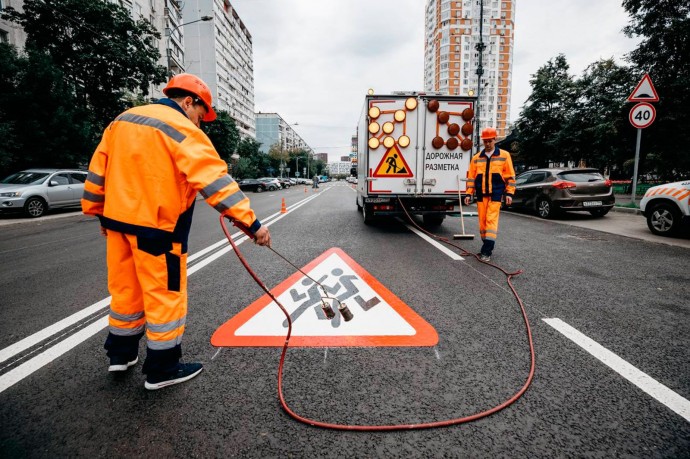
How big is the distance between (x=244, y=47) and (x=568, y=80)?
8361cm

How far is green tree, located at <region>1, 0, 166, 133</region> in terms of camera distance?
17.8m

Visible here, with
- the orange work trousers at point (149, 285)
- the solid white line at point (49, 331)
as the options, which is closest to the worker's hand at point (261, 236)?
the orange work trousers at point (149, 285)

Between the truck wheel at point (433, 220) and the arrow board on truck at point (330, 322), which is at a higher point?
the truck wheel at point (433, 220)

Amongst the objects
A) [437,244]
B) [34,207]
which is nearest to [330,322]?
[437,244]

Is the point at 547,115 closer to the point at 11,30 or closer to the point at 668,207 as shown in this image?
the point at 668,207

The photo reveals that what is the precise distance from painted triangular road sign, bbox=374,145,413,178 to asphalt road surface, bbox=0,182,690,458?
376 centimetres

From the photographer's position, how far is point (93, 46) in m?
19.1

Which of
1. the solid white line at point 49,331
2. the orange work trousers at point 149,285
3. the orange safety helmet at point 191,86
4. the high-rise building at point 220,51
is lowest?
the solid white line at point 49,331

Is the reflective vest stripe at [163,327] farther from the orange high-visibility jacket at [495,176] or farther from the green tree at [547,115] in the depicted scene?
the green tree at [547,115]

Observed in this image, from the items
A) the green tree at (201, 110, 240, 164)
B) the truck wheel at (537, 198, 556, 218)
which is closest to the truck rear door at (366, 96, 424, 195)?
the truck wheel at (537, 198, 556, 218)

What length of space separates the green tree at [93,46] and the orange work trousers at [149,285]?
20529 mm

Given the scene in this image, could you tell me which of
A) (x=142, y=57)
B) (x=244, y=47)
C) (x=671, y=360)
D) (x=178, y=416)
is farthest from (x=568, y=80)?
(x=244, y=47)

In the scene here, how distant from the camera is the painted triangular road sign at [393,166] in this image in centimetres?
778

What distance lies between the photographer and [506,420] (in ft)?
6.02
